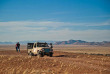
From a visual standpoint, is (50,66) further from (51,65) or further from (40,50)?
(40,50)

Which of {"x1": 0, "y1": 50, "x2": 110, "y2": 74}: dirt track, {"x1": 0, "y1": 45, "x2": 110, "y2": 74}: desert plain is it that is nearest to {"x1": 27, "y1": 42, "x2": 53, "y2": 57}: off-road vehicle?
{"x1": 0, "y1": 45, "x2": 110, "y2": 74}: desert plain

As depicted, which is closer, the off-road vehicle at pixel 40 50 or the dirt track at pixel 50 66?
the dirt track at pixel 50 66

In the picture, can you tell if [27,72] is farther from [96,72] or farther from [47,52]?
[47,52]

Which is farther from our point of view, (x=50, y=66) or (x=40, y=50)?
(x=40, y=50)

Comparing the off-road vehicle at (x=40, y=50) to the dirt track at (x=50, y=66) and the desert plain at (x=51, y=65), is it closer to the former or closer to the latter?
the desert plain at (x=51, y=65)

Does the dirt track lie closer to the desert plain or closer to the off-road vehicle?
the desert plain

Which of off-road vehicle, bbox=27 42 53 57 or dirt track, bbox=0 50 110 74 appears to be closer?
dirt track, bbox=0 50 110 74

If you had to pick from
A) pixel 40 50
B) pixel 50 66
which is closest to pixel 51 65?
pixel 50 66

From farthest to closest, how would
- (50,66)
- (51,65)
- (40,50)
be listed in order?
(40,50) → (51,65) → (50,66)

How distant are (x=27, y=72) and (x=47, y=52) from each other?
11.2 meters

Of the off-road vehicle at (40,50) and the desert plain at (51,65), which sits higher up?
the off-road vehicle at (40,50)

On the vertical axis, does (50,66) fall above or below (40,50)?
below

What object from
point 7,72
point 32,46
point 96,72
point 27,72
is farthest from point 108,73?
point 32,46

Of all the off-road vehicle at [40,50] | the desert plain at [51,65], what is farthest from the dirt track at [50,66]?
the off-road vehicle at [40,50]
